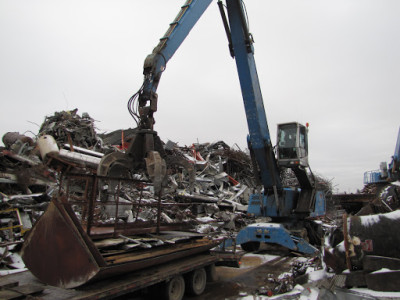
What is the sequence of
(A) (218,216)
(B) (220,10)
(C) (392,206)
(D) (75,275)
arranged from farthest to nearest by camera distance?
(A) (218,216)
(B) (220,10)
(C) (392,206)
(D) (75,275)

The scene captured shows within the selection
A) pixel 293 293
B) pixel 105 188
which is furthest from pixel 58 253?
pixel 105 188

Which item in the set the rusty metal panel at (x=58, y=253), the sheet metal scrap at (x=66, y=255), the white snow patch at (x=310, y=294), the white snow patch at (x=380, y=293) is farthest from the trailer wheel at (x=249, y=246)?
the rusty metal panel at (x=58, y=253)

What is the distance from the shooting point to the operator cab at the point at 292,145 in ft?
33.5

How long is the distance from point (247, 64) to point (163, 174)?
5.68 meters

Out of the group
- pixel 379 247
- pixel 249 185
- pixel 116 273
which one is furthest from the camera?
pixel 249 185

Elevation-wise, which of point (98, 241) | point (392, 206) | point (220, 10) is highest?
point (220, 10)

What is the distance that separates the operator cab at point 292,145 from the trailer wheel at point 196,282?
5.02 meters

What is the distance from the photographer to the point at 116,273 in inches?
177

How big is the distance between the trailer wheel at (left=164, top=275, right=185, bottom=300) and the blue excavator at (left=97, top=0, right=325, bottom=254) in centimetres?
201

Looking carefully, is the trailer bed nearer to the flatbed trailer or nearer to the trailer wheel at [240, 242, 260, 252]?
the flatbed trailer

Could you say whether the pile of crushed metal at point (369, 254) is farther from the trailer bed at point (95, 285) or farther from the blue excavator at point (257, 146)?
the blue excavator at point (257, 146)

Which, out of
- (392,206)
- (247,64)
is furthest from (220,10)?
(392,206)

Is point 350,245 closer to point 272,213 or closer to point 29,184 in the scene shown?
point 272,213

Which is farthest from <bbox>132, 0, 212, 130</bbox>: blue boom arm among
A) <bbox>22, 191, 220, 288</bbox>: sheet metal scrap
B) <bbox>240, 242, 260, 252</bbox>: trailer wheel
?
<bbox>240, 242, 260, 252</bbox>: trailer wheel
